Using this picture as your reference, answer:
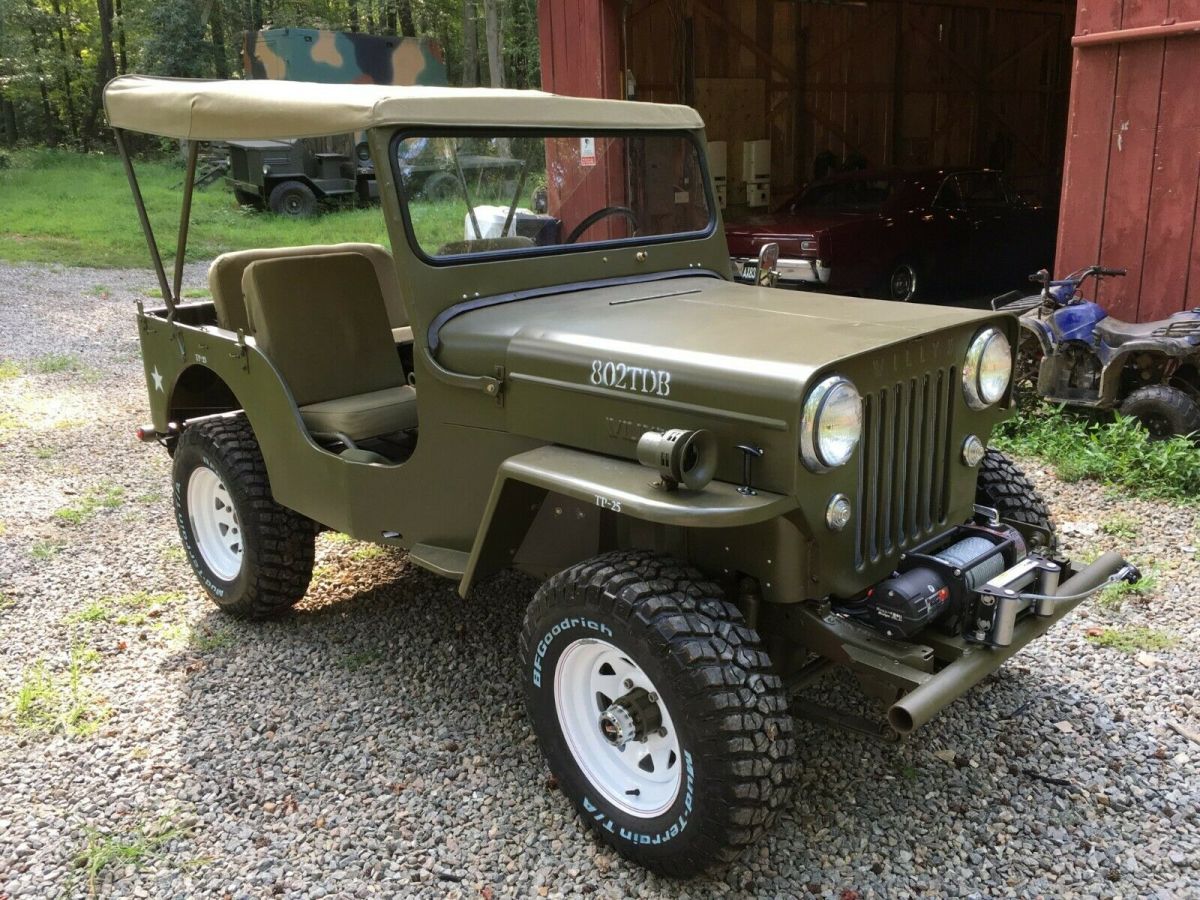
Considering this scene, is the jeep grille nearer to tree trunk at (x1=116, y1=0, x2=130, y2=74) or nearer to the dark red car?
the dark red car

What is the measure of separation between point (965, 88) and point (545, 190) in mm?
13755

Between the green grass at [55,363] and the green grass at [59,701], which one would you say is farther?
the green grass at [55,363]

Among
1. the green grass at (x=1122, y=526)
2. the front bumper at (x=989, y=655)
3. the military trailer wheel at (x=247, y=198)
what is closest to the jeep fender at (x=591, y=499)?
the front bumper at (x=989, y=655)

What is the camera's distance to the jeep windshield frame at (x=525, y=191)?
126 inches

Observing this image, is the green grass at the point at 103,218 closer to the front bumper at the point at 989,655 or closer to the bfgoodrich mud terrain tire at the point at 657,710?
the bfgoodrich mud terrain tire at the point at 657,710

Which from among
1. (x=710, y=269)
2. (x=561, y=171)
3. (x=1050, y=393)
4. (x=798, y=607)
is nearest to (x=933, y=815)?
(x=798, y=607)

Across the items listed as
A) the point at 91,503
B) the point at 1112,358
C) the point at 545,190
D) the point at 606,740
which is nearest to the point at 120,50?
the point at 91,503

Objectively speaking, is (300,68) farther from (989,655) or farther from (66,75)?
(989,655)

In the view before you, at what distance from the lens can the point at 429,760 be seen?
3158 millimetres

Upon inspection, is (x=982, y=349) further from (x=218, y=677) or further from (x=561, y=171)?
(x=218, y=677)

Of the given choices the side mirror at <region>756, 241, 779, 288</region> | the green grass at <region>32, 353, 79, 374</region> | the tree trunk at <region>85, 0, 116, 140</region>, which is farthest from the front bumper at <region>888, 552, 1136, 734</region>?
the tree trunk at <region>85, 0, 116, 140</region>

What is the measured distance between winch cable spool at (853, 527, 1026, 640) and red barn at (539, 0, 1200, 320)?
4.15 m

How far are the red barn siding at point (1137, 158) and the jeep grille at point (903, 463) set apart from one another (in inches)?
162

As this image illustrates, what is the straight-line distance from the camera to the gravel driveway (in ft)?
8.79
